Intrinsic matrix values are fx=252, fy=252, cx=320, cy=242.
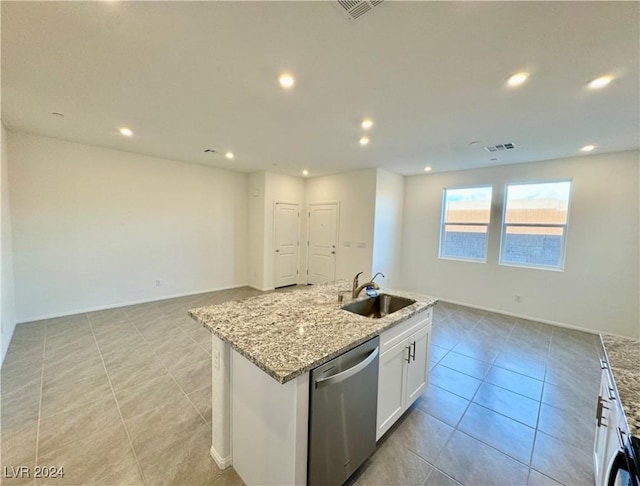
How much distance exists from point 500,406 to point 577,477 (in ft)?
2.15

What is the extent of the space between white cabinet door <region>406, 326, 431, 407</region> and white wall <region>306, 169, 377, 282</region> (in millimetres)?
3102

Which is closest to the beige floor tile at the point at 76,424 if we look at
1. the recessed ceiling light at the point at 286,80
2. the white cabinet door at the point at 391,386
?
the white cabinet door at the point at 391,386

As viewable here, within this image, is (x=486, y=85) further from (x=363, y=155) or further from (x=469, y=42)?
(x=363, y=155)

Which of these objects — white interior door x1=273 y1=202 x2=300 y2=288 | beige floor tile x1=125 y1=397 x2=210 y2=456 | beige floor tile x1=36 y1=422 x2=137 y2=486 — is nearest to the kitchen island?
beige floor tile x1=125 y1=397 x2=210 y2=456

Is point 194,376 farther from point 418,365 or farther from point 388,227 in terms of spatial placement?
point 388,227

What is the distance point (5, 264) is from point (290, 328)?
3.91m

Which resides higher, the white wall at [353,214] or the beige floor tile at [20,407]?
the white wall at [353,214]

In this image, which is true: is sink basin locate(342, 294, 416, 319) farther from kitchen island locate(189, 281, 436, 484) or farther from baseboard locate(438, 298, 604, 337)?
baseboard locate(438, 298, 604, 337)

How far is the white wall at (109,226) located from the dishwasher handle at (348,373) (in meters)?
4.85

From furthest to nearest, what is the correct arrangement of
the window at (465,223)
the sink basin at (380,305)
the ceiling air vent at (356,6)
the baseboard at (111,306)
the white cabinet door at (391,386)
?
the window at (465,223)
the baseboard at (111,306)
the sink basin at (380,305)
the white cabinet door at (391,386)
the ceiling air vent at (356,6)

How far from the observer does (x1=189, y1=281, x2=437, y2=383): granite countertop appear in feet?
3.91

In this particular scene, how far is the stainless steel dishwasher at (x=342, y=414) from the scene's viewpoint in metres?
1.24

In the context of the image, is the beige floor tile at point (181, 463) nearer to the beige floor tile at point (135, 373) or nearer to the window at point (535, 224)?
the beige floor tile at point (135, 373)

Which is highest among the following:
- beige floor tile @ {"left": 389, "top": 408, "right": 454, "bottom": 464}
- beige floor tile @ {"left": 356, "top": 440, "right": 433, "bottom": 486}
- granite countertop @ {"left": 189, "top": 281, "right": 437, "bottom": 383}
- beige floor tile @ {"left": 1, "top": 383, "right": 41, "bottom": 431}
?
granite countertop @ {"left": 189, "top": 281, "right": 437, "bottom": 383}
